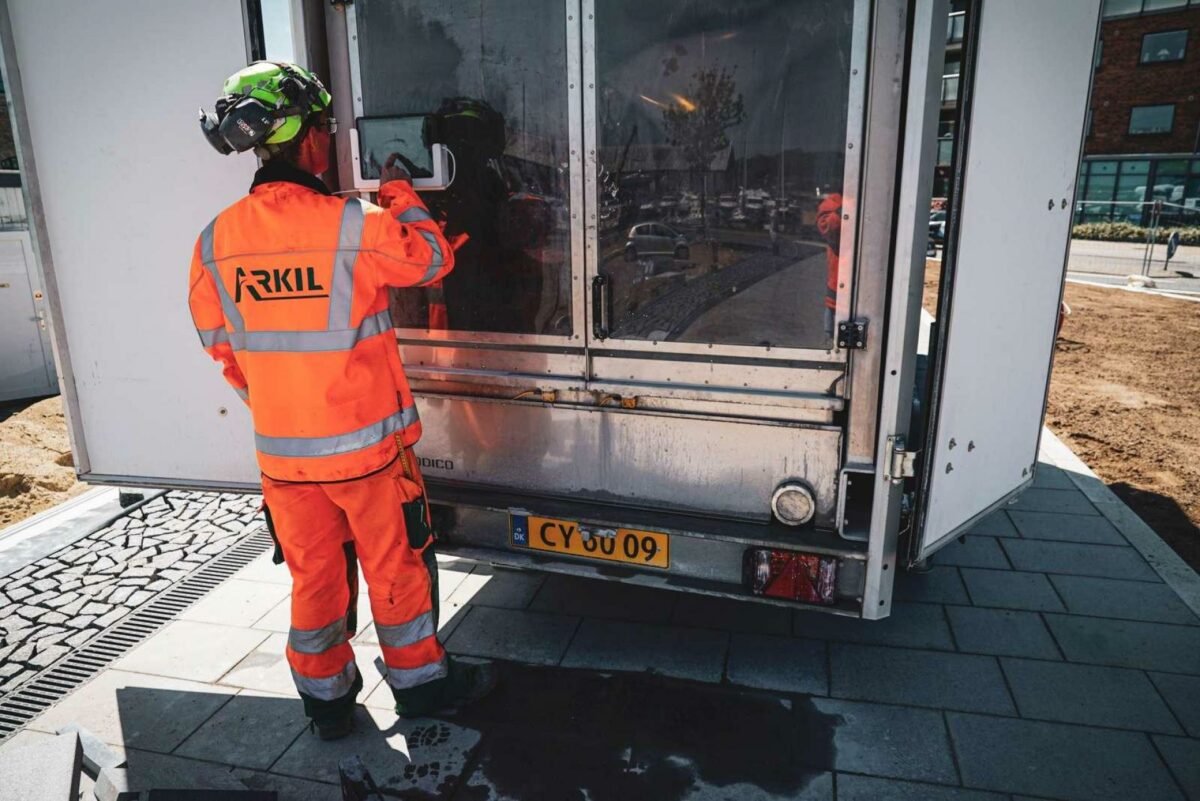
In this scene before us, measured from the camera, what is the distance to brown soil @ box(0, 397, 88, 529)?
545 centimetres

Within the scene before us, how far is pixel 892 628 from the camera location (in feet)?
12.7

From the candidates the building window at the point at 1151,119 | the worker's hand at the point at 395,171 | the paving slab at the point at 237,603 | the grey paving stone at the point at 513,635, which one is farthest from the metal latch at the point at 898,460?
the building window at the point at 1151,119

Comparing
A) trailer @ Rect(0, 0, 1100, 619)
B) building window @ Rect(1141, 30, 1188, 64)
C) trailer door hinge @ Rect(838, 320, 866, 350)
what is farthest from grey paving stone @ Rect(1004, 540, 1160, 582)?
building window @ Rect(1141, 30, 1188, 64)

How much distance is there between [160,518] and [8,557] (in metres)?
0.79

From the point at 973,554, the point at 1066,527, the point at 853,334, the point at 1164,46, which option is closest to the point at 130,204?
the point at 853,334

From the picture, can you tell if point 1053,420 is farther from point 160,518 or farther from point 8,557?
point 8,557

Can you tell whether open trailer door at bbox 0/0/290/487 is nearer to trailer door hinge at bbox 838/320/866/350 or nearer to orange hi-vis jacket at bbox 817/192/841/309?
orange hi-vis jacket at bbox 817/192/841/309

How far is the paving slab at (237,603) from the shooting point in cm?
397

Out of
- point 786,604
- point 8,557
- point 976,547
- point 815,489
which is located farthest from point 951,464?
point 8,557

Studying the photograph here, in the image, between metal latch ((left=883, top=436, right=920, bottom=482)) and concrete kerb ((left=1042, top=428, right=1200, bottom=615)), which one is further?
concrete kerb ((left=1042, top=428, right=1200, bottom=615))

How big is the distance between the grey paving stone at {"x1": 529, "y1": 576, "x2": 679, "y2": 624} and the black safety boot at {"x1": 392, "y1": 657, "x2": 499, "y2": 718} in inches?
26.3

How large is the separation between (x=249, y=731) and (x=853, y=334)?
107 inches

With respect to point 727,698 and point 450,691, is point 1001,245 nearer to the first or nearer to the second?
point 727,698

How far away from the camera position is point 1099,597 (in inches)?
160
